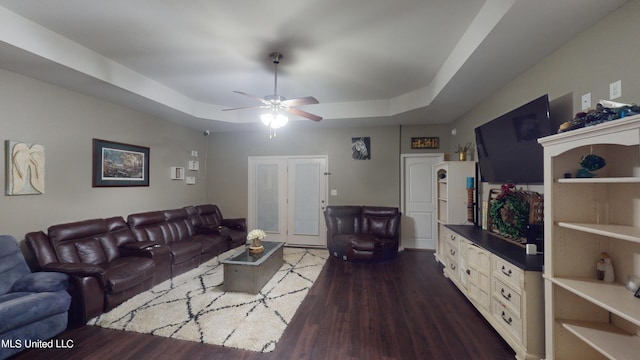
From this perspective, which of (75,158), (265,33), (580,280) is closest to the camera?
(580,280)

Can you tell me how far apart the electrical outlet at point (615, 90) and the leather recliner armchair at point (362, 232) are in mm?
3180

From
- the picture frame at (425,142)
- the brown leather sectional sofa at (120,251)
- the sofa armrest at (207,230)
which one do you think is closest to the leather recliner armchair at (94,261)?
the brown leather sectional sofa at (120,251)

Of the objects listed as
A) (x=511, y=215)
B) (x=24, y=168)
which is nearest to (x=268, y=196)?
(x=24, y=168)

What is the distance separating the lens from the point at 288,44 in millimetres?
2604

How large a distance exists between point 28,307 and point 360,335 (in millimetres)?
2788

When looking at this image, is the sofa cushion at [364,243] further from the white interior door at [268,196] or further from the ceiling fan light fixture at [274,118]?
the ceiling fan light fixture at [274,118]

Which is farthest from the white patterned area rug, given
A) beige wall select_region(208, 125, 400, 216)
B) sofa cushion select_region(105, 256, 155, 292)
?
beige wall select_region(208, 125, 400, 216)

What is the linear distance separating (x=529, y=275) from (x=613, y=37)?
1784 millimetres

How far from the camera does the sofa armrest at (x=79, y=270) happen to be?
2375mm

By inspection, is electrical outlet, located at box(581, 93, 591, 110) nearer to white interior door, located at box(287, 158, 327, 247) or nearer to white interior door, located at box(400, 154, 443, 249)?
white interior door, located at box(400, 154, 443, 249)

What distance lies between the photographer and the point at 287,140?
5.49 metres

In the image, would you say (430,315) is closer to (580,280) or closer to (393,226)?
(580,280)

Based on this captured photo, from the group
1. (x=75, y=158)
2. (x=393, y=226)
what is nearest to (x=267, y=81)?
(x=75, y=158)

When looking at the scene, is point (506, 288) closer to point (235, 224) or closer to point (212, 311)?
point (212, 311)
